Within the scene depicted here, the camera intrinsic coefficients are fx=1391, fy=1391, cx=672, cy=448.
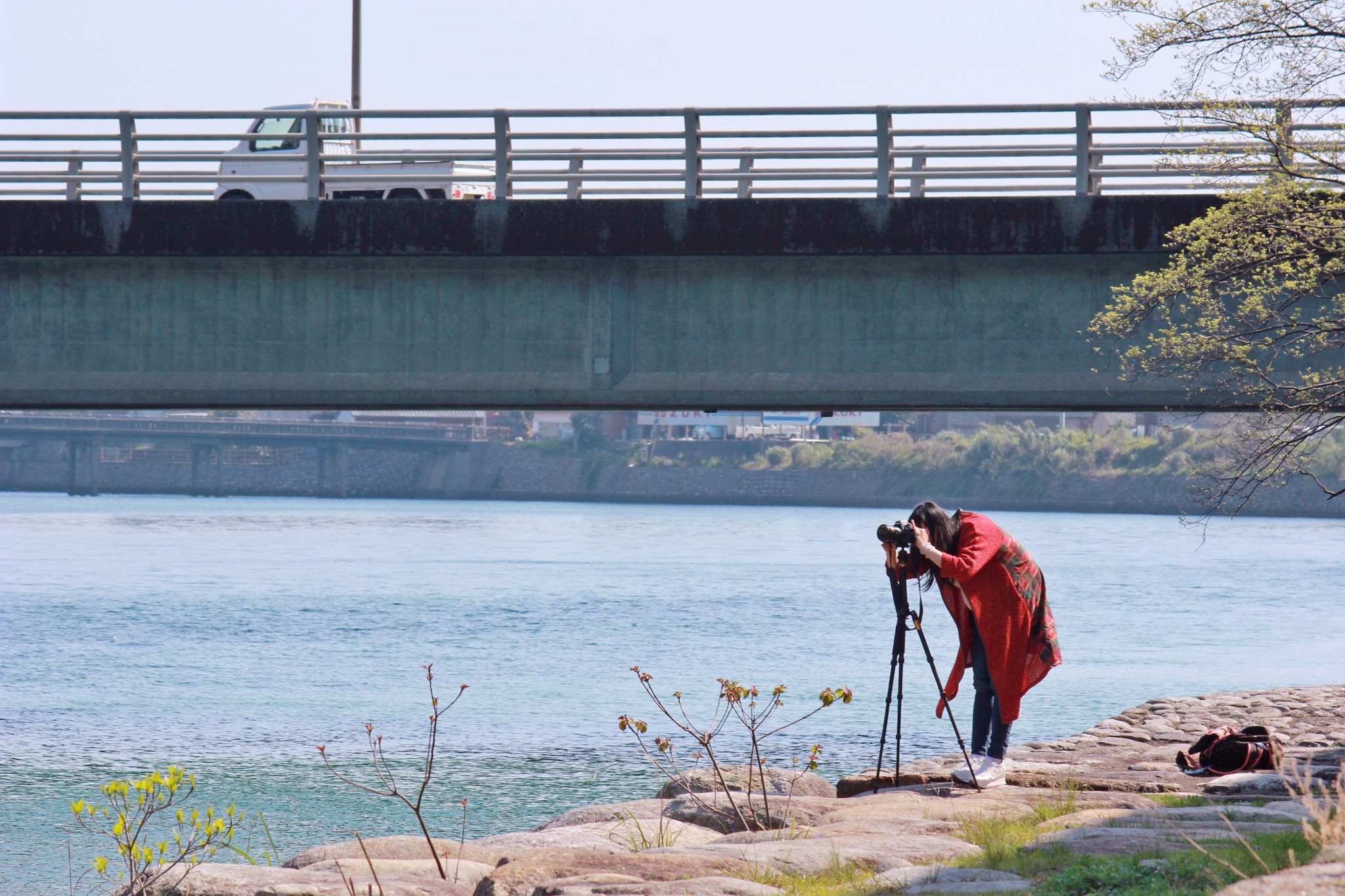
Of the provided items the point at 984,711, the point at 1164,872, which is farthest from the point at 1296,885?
the point at 984,711

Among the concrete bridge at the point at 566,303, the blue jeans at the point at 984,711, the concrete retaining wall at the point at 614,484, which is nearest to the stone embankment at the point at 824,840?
the blue jeans at the point at 984,711

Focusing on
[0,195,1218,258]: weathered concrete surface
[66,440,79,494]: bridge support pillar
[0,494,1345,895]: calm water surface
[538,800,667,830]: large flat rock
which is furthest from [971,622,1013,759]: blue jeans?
[66,440,79,494]: bridge support pillar

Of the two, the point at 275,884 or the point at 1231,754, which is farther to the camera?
the point at 1231,754

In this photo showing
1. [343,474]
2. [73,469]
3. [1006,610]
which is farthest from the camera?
[343,474]

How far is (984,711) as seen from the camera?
8.09 m

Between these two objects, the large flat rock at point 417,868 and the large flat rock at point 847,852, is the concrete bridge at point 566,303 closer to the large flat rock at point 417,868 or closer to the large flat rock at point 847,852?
the large flat rock at point 417,868

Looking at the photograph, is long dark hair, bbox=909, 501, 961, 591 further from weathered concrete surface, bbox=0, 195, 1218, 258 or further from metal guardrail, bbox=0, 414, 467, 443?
metal guardrail, bbox=0, 414, 467, 443

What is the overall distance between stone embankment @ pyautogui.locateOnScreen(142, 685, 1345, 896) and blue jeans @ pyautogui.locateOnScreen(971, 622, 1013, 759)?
0.25m

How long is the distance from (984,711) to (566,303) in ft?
25.3

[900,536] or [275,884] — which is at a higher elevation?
[900,536]

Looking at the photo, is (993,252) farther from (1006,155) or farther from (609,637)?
(609,637)

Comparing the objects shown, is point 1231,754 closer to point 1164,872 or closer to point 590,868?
point 1164,872

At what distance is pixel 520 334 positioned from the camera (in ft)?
47.8

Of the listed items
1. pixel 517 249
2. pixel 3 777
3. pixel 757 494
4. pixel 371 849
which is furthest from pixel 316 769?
pixel 757 494
